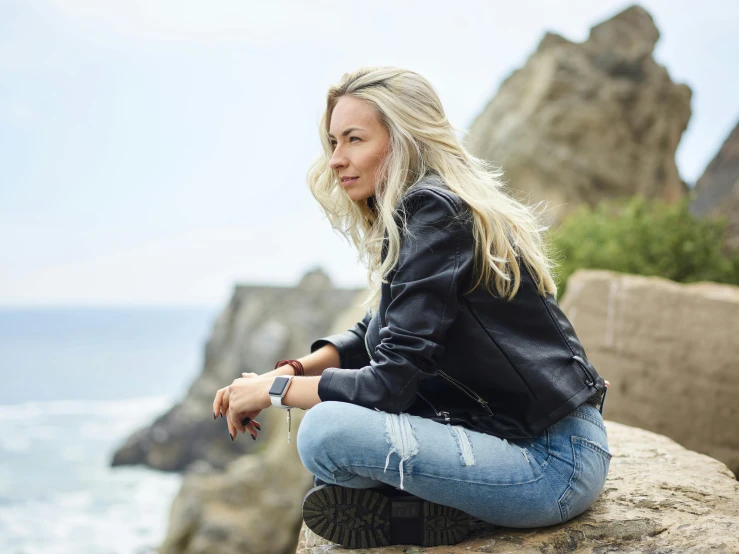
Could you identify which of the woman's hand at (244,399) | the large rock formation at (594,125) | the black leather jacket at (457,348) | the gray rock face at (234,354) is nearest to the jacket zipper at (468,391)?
the black leather jacket at (457,348)

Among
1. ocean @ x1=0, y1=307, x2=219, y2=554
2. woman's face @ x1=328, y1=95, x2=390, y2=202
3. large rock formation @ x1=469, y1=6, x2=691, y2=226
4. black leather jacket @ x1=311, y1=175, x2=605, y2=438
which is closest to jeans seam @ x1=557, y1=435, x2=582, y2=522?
black leather jacket @ x1=311, y1=175, x2=605, y2=438

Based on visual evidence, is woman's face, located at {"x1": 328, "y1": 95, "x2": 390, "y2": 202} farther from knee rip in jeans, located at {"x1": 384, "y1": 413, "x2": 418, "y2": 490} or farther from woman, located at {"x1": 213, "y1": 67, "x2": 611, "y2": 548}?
knee rip in jeans, located at {"x1": 384, "y1": 413, "x2": 418, "y2": 490}

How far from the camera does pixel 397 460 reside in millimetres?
2238

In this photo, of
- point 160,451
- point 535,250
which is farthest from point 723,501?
point 160,451

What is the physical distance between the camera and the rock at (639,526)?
7.92 feet

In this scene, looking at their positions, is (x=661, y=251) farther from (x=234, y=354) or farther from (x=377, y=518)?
(x=234, y=354)

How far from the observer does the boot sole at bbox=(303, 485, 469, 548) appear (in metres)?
2.37

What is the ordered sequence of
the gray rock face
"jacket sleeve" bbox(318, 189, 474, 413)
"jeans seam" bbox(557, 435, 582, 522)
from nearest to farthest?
"jacket sleeve" bbox(318, 189, 474, 413), "jeans seam" bbox(557, 435, 582, 522), the gray rock face

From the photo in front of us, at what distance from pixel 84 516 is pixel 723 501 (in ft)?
75.5

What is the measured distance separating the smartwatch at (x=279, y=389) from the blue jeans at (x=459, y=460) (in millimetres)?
111

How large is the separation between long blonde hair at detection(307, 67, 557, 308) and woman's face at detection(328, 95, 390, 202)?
0.09ft

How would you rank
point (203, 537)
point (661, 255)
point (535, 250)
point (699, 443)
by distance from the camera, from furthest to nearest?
point (203, 537) < point (661, 255) < point (699, 443) < point (535, 250)

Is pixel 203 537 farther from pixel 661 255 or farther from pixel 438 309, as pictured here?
pixel 438 309

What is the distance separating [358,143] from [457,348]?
0.81 meters
